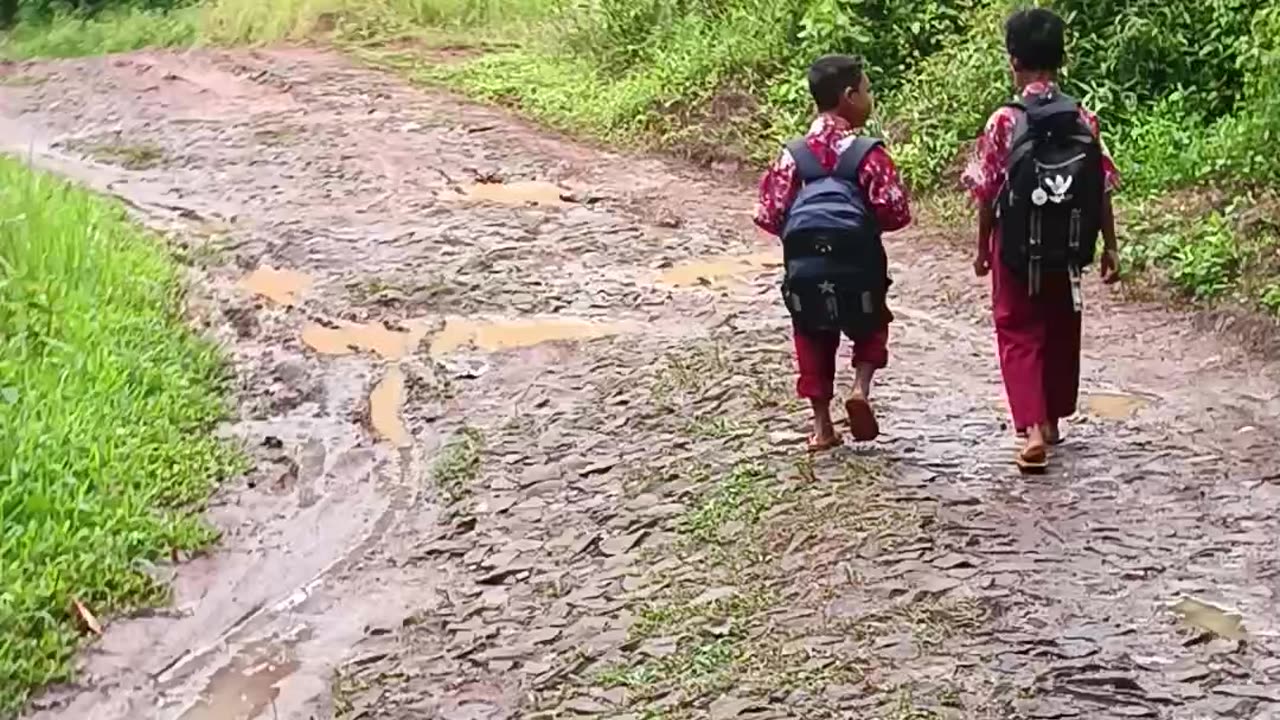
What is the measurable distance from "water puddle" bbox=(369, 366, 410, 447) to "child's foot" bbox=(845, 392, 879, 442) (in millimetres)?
2597

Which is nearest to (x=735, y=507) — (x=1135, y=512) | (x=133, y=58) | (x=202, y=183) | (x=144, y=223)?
(x=1135, y=512)

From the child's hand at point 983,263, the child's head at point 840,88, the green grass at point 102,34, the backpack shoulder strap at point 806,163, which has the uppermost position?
the child's head at point 840,88

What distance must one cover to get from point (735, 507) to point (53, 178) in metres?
9.17

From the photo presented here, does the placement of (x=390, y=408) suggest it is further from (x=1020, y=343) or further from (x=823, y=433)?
(x=1020, y=343)

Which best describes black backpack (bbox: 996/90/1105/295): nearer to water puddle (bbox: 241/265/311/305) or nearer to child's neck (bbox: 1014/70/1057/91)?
child's neck (bbox: 1014/70/1057/91)

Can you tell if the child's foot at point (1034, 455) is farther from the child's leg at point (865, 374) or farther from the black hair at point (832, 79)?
the black hair at point (832, 79)

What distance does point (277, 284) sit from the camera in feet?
35.0

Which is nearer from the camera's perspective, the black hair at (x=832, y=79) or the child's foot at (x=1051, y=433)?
the black hair at (x=832, y=79)

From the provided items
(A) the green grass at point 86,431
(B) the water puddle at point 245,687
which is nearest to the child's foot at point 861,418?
(B) the water puddle at point 245,687

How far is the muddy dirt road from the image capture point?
4.96m

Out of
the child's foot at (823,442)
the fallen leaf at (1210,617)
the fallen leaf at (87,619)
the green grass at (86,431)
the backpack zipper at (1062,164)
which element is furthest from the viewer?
the child's foot at (823,442)

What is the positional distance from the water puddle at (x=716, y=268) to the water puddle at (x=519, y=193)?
199cm

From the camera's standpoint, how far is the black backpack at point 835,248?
5703 mm

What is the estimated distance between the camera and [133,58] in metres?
19.6
